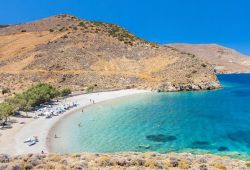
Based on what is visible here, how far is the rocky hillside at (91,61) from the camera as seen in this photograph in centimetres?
13088

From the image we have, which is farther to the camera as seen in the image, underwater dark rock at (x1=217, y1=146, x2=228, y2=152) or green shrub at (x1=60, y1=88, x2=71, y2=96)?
green shrub at (x1=60, y1=88, x2=71, y2=96)

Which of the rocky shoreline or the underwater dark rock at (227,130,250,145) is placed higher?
the rocky shoreline

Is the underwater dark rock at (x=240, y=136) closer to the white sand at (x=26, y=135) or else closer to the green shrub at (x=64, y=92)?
the white sand at (x=26, y=135)

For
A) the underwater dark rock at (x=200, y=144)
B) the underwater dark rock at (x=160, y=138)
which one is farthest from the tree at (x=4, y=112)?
the underwater dark rock at (x=200, y=144)

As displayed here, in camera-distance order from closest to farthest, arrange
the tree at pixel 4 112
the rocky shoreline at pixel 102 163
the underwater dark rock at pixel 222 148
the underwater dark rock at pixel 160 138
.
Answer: the rocky shoreline at pixel 102 163 → the underwater dark rock at pixel 222 148 → the underwater dark rock at pixel 160 138 → the tree at pixel 4 112

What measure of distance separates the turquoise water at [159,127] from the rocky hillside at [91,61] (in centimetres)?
3404

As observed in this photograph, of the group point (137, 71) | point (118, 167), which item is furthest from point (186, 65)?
point (118, 167)

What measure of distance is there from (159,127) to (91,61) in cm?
8895

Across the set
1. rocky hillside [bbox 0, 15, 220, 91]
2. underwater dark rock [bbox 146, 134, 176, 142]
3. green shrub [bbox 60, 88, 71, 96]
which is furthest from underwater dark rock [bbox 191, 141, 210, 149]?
rocky hillside [bbox 0, 15, 220, 91]

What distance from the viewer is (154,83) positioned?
130875mm

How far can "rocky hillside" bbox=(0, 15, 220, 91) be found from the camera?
13088 cm

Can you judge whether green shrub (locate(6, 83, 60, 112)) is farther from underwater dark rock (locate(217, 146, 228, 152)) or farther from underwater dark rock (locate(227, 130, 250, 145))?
underwater dark rock (locate(227, 130, 250, 145))

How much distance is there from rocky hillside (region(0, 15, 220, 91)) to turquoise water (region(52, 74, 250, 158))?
34037 millimetres

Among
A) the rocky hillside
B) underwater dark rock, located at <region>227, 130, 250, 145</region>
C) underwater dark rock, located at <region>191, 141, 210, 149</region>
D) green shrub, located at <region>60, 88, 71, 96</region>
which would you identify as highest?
the rocky hillside
